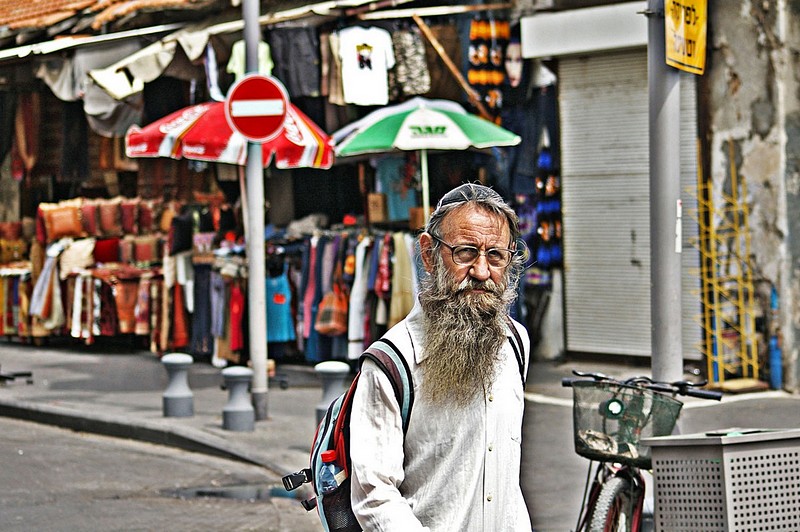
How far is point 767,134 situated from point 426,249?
9.40 metres

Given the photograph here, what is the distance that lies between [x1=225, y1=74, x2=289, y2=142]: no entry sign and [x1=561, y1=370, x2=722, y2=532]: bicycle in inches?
222

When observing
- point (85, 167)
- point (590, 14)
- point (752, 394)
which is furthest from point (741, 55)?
point (85, 167)

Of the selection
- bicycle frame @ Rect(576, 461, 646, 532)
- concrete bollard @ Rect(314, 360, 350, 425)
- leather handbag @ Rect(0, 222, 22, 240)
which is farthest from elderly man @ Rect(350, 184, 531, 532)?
leather handbag @ Rect(0, 222, 22, 240)

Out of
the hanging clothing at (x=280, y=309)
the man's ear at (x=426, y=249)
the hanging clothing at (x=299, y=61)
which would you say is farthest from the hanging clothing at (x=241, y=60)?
the man's ear at (x=426, y=249)

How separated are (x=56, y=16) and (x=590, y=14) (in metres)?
7.17

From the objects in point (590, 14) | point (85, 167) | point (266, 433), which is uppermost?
point (590, 14)

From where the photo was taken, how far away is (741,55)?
12273 millimetres

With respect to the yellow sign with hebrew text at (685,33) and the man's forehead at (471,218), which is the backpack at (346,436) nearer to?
the man's forehead at (471,218)

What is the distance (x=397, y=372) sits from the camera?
3.12 m

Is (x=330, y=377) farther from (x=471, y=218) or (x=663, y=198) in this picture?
(x=471, y=218)

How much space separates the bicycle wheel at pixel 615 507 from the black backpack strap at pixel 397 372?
2689mm

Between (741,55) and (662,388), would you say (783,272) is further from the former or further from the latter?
(662,388)

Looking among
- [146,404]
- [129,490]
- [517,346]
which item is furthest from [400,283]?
[517,346]

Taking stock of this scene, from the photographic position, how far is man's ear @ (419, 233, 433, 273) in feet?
11.0
